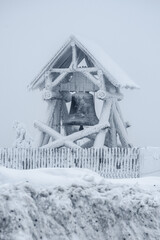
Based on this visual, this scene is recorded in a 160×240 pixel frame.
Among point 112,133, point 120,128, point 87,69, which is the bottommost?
point 112,133

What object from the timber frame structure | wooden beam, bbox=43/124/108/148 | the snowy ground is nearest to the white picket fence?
wooden beam, bbox=43/124/108/148

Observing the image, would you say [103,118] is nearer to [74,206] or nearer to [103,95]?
[103,95]

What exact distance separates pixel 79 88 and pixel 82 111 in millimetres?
886

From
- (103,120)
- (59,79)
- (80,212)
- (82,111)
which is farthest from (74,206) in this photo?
(82,111)

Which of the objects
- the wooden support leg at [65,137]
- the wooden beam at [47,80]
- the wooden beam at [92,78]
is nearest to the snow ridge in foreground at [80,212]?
the wooden support leg at [65,137]

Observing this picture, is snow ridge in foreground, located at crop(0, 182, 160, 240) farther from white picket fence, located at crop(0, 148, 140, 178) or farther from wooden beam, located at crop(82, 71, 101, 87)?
wooden beam, located at crop(82, 71, 101, 87)

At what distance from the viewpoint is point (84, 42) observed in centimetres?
1678

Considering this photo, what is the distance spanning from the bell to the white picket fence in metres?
1.62

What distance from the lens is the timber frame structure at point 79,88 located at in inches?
643

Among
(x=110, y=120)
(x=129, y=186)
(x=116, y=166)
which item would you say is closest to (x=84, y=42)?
(x=110, y=120)

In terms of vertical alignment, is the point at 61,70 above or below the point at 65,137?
above

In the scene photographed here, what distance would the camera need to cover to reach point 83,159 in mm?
15938

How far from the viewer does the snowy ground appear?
5297 millimetres

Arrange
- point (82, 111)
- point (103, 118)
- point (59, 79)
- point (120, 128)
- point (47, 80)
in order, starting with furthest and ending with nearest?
point (120, 128) → point (82, 111) → point (47, 80) → point (59, 79) → point (103, 118)
